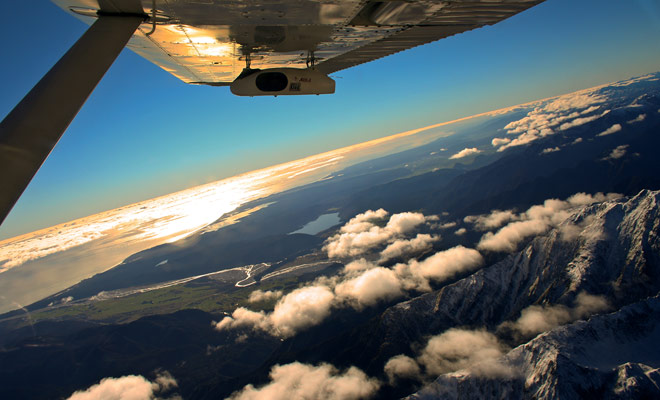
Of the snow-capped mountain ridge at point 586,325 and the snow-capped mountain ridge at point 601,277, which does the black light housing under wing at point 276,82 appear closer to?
the snow-capped mountain ridge at point 586,325

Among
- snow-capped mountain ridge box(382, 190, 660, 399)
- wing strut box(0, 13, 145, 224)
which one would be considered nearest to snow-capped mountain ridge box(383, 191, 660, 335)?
snow-capped mountain ridge box(382, 190, 660, 399)

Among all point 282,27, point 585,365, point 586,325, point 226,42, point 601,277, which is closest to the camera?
point 282,27

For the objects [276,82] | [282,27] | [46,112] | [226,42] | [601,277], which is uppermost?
[226,42]

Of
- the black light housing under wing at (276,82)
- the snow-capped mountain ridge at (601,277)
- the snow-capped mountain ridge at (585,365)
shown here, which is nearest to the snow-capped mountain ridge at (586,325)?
the snow-capped mountain ridge at (585,365)

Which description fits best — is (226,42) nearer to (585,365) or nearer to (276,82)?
(276,82)

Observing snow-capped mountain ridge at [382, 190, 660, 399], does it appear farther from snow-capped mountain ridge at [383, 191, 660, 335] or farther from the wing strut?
the wing strut

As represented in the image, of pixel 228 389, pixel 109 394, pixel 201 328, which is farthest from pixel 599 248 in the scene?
pixel 109 394

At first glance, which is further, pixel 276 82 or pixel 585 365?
pixel 585 365

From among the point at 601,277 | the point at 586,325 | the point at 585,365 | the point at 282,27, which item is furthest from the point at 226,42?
the point at 601,277
